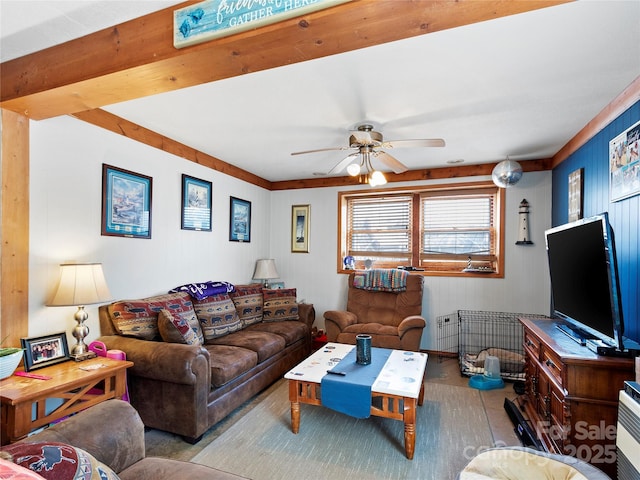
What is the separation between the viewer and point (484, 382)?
340 cm

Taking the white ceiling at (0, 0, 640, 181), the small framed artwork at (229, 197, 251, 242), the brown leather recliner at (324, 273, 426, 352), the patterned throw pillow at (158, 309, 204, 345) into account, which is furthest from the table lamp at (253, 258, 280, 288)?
the patterned throw pillow at (158, 309, 204, 345)

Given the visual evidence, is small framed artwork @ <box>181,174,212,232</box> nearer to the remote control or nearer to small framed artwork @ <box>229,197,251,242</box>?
small framed artwork @ <box>229,197,251,242</box>

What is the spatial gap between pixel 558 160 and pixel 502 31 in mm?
2689

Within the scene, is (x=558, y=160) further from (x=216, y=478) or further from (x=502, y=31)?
(x=216, y=478)

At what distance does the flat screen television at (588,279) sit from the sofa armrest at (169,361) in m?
2.55

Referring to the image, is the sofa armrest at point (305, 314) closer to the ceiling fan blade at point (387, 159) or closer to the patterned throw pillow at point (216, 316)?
the patterned throw pillow at point (216, 316)

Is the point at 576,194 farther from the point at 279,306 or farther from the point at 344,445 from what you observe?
the point at 279,306

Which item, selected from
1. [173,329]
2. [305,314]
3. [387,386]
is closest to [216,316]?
[173,329]

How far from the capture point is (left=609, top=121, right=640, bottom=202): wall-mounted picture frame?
2146mm

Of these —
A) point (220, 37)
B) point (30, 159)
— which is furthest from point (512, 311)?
point (30, 159)

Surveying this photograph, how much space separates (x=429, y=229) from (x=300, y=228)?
1900 mm

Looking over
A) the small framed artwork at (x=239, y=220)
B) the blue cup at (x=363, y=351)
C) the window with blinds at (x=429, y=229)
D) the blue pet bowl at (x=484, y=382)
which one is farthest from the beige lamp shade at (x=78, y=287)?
the blue pet bowl at (x=484, y=382)

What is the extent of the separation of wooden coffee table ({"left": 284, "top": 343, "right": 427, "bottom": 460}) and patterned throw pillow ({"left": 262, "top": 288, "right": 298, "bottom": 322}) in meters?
1.11

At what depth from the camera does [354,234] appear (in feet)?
17.0
